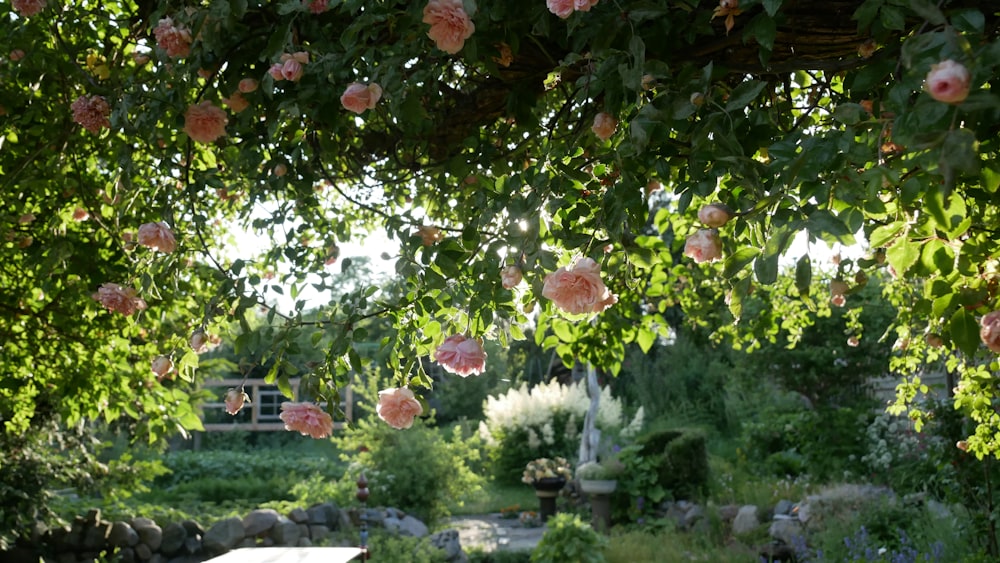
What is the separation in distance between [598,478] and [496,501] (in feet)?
7.72

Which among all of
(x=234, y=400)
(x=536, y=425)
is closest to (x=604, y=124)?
(x=234, y=400)

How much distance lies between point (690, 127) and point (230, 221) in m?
3.03

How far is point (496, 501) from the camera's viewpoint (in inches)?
365

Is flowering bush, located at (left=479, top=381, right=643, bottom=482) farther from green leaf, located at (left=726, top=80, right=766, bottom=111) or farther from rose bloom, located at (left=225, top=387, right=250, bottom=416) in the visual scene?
green leaf, located at (left=726, top=80, right=766, bottom=111)

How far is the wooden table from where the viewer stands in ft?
9.36

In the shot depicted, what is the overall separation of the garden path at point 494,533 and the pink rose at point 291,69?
5178 mm

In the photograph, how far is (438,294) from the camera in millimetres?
1510

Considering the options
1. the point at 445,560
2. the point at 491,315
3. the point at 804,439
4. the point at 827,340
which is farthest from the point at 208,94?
the point at 827,340

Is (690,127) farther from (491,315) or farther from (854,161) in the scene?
(491,315)

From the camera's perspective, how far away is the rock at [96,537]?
558 centimetres

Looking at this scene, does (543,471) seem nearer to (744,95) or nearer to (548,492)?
(548,492)

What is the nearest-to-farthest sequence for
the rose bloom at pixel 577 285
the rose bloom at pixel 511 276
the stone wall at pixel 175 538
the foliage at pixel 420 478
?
the rose bloom at pixel 577 285
the rose bloom at pixel 511 276
the stone wall at pixel 175 538
the foliage at pixel 420 478

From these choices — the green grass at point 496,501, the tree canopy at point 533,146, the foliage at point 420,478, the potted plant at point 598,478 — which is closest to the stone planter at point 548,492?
the potted plant at point 598,478

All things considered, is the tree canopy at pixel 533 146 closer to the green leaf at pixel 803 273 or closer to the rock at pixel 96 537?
the green leaf at pixel 803 273
